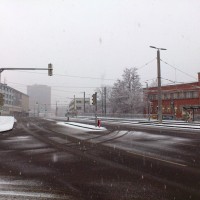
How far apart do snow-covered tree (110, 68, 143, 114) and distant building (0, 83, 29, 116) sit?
205 feet

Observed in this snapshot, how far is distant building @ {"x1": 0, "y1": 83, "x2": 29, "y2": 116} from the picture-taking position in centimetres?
13455

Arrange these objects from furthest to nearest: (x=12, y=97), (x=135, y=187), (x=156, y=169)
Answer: (x=12, y=97)
(x=156, y=169)
(x=135, y=187)

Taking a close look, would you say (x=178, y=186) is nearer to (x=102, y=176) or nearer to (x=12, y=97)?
(x=102, y=176)

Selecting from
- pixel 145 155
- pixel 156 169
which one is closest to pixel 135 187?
pixel 156 169

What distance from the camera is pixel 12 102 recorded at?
153 m

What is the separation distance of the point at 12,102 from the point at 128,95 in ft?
307

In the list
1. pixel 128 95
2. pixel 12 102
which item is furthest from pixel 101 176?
pixel 12 102

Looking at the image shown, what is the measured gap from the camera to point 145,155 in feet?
36.8

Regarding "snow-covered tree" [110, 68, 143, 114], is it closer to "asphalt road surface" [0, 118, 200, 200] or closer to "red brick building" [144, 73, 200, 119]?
"red brick building" [144, 73, 200, 119]

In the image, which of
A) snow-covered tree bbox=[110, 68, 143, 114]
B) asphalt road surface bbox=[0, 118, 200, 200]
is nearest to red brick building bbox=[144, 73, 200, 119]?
snow-covered tree bbox=[110, 68, 143, 114]

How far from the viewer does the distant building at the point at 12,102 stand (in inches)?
5297

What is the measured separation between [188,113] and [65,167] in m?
43.6

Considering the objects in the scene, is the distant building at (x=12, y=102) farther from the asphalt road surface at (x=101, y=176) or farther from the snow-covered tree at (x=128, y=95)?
the asphalt road surface at (x=101, y=176)

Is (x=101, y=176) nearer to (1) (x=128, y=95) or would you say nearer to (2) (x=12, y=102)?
(1) (x=128, y=95)
